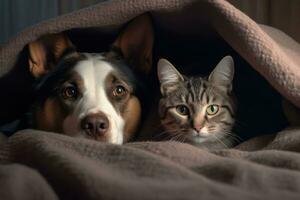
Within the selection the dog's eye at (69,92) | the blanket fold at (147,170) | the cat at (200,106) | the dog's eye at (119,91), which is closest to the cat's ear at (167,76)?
the cat at (200,106)

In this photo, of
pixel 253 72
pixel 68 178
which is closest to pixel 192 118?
pixel 253 72

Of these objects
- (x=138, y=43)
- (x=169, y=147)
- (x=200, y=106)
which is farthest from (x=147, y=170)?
(x=138, y=43)

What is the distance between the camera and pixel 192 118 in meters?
1.39

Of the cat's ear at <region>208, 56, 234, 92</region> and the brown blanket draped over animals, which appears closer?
the brown blanket draped over animals

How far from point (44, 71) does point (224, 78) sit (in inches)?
20.9

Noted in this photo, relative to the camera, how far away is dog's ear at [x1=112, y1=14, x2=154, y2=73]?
148 centimetres

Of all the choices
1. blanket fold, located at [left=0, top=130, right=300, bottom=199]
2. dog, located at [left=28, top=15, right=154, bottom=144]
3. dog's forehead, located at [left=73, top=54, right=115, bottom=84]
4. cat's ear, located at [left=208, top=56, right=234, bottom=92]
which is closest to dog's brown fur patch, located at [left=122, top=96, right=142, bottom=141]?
dog, located at [left=28, top=15, right=154, bottom=144]

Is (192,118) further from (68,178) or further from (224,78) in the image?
(68,178)

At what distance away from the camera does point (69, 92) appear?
1404 millimetres

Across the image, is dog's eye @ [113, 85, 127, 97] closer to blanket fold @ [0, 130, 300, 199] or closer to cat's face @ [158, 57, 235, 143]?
cat's face @ [158, 57, 235, 143]

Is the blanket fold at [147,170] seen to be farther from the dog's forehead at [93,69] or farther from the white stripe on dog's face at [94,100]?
the dog's forehead at [93,69]

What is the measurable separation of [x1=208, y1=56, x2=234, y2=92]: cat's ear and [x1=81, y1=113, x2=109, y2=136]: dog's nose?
0.35 meters

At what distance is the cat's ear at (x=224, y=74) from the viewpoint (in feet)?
4.51

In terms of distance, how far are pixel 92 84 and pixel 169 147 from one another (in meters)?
0.49
